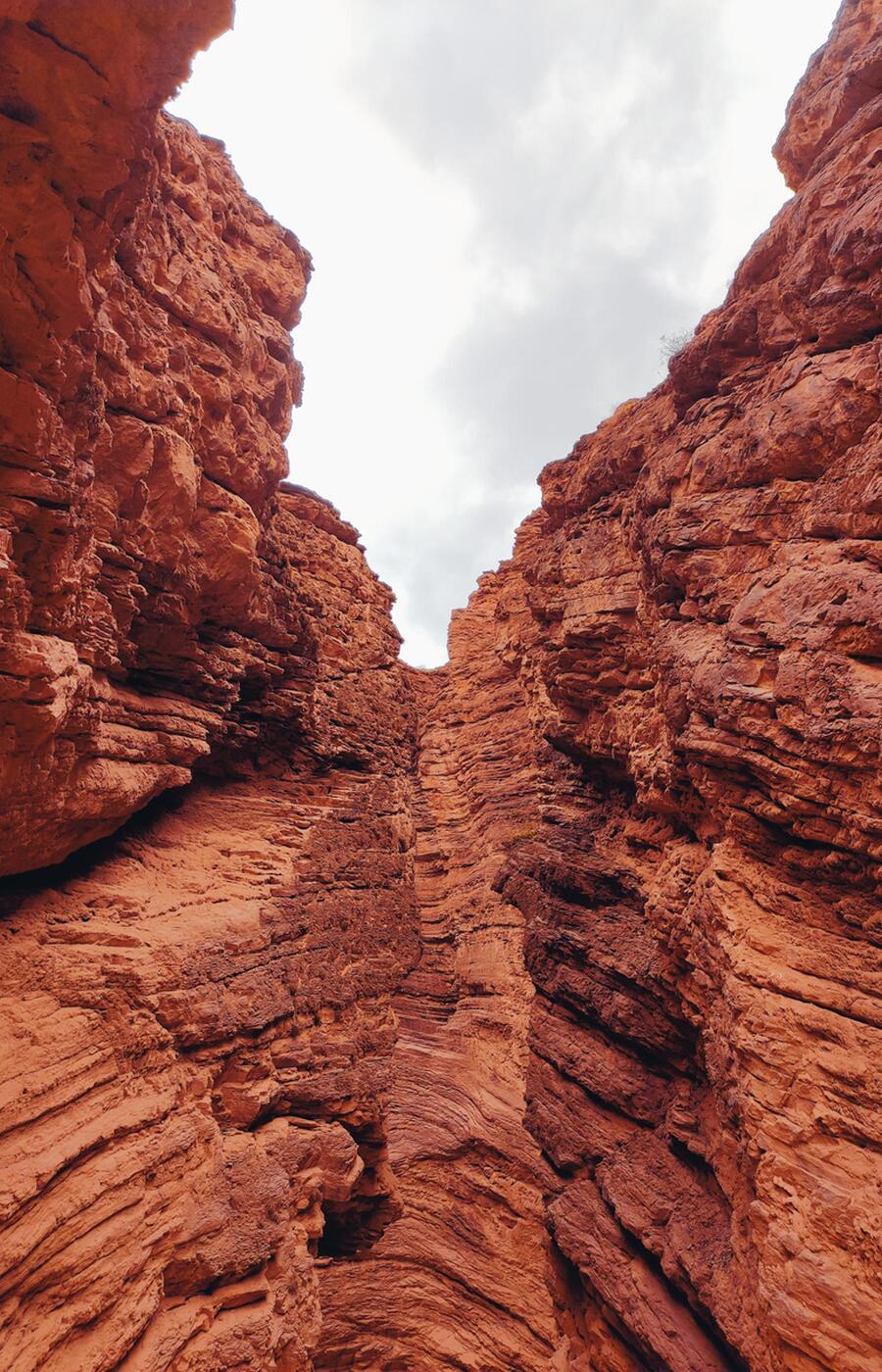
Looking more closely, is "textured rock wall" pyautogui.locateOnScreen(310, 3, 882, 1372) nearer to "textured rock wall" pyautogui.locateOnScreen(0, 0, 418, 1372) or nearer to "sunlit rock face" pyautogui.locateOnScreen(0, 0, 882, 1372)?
"sunlit rock face" pyautogui.locateOnScreen(0, 0, 882, 1372)

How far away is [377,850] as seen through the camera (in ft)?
44.3

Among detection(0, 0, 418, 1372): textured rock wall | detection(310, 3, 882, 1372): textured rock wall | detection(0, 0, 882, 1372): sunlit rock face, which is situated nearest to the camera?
detection(0, 0, 418, 1372): textured rock wall

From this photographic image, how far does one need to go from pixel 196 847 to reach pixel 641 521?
9333mm

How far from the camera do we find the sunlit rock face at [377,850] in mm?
5691

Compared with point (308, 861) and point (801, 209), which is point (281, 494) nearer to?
point (308, 861)

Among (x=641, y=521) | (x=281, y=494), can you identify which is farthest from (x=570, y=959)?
(x=281, y=494)

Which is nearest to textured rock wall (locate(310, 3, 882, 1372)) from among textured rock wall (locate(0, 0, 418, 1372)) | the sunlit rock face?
the sunlit rock face

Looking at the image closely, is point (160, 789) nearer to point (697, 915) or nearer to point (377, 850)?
point (377, 850)

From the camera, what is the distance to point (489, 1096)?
43.1 ft

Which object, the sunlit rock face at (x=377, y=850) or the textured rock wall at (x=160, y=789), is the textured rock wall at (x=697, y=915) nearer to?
the sunlit rock face at (x=377, y=850)

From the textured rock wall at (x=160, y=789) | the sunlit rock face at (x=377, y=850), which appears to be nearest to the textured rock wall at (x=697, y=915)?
the sunlit rock face at (x=377, y=850)

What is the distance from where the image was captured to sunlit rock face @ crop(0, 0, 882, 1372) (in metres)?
5.69

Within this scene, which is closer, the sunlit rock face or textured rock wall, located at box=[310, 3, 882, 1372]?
the sunlit rock face

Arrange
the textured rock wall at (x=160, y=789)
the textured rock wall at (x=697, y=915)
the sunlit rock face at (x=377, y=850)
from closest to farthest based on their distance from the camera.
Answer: the textured rock wall at (x=160, y=789) < the sunlit rock face at (x=377, y=850) < the textured rock wall at (x=697, y=915)
